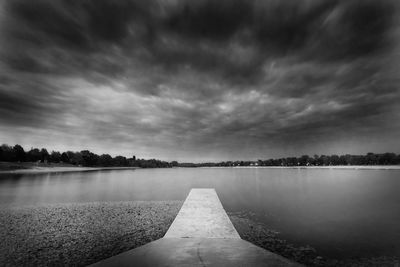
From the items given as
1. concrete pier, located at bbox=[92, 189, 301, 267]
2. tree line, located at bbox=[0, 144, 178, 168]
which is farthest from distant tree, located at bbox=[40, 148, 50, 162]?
concrete pier, located at bbox=[92, 189, 301, 267]

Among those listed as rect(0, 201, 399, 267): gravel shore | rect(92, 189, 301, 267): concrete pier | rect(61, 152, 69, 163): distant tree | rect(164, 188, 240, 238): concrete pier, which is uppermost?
rect(61, 152, 69, 163): distant tree

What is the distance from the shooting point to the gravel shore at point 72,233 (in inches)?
374

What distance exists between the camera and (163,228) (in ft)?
45.3

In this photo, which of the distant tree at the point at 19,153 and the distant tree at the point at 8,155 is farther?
the distant tree at the point at 19,153

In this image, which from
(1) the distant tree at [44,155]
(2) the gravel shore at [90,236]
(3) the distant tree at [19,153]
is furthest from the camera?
(1) the distant tree at [44,155]

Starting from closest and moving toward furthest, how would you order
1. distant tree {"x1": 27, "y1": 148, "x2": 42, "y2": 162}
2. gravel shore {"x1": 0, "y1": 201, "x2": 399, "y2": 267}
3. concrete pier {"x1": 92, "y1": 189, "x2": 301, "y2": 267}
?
concrete pier {"x1": 92, "y1": 189, "x2": 301, "y2": 267}
gravel shore {"x1": 0, "y1": 201, "x2": 399, "y2": 267}
distant tree {"x1": 27, "y1": 148, "x2": 42, "y2": 162}

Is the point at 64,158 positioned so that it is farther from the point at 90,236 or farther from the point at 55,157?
the point at 90,236

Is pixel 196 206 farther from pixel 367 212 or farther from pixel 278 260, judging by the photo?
pixel 367 212

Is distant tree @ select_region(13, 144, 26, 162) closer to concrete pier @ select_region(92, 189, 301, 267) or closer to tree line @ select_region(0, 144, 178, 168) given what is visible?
tree line @ select_region(0, 144, 178, 168)

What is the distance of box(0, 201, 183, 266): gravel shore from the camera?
31.2ft

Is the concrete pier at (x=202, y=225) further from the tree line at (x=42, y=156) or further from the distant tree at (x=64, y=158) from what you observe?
the distant tree at (x=64, y=158)

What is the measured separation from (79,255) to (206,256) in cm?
650

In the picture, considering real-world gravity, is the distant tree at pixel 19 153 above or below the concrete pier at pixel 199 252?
above

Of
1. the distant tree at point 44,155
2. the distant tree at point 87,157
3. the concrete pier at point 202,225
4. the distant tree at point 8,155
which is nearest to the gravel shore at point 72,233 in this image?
the concrete pier at point 202,225
